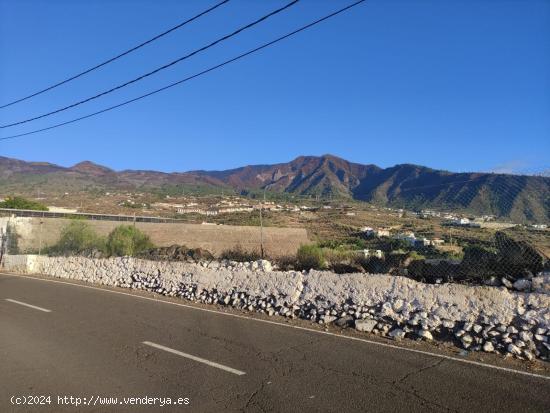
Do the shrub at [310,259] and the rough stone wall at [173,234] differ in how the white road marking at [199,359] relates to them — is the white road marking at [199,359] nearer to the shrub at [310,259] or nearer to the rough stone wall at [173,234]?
the shrub at [310,259]

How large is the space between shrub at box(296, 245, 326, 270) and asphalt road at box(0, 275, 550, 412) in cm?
346

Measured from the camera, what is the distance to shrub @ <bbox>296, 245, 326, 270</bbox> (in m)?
13.5

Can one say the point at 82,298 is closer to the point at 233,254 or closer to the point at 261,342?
the point at 233,254

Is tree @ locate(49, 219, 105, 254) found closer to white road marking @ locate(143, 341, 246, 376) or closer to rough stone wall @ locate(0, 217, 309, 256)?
rough stone wall @ locate(0, 217, 309, 256)

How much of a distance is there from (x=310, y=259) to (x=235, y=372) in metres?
7.69

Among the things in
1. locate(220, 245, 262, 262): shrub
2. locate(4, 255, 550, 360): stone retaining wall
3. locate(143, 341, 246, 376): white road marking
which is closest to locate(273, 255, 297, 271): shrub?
locate(4, 255, 550, 360): stone retaining wall

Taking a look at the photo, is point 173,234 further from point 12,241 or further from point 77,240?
point 12,241

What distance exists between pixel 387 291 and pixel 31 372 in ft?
21.2

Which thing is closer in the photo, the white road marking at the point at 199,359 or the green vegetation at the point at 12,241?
the white road marking at the point at 199,359

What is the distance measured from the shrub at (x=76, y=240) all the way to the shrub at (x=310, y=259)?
Result: 39.7ft

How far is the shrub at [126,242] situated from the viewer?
72.3 ft

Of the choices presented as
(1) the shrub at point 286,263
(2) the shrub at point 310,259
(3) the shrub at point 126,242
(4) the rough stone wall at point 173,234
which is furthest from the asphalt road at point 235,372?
(4) the rough stone wall at point 173,234

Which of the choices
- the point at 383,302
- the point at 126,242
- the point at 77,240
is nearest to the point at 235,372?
the point at 383,302

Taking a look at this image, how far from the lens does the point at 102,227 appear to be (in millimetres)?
32938
